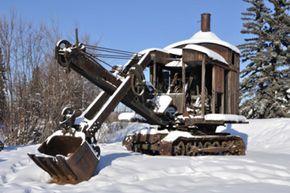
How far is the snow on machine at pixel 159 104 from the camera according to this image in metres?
7.89

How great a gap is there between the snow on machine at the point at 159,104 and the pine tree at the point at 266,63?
33.9 feet

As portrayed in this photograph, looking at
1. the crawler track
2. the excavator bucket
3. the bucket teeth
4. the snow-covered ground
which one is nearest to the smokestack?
the crawler track

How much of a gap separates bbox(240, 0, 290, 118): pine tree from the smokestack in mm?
10092

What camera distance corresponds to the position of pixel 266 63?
2433 centimetres

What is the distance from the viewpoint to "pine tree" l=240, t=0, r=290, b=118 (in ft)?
76.9

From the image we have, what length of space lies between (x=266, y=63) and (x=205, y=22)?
10.9 meters

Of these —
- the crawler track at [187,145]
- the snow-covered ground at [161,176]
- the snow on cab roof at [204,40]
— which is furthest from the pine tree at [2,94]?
the snow on cab roof at [204,40]

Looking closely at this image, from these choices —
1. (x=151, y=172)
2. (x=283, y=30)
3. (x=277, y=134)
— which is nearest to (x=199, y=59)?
(x=151, y=172)

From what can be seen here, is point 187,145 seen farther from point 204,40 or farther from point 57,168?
point 57,168

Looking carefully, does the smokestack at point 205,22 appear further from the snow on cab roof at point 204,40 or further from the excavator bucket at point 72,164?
the excavator bucket at point 72,164

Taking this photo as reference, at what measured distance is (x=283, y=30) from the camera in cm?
2384

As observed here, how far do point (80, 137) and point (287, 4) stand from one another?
20.9 metres

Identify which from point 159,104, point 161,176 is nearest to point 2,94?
point 159,104

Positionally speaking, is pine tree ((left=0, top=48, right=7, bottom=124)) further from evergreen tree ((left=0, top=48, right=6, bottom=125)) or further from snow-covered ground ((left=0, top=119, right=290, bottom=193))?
snow-covered ground ((left=0, top=119, right=290, bottom=193))
